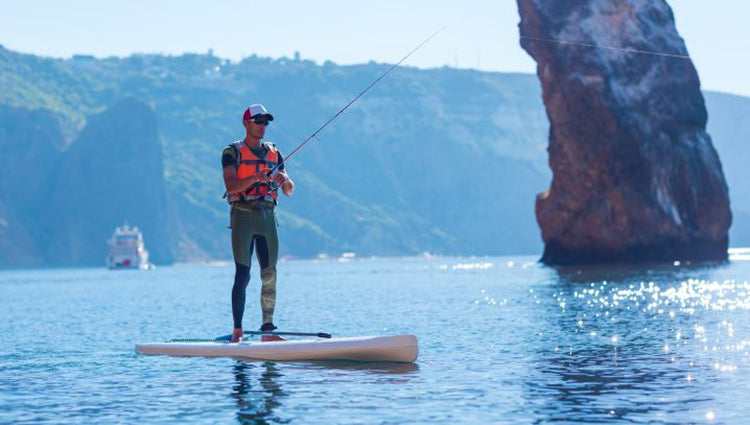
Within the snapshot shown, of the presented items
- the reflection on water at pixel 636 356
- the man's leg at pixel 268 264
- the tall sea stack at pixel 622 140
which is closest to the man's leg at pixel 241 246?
the man's leg at pixel 268 264

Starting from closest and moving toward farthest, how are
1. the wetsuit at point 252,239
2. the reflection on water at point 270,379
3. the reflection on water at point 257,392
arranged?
the reflection on water at point 257,392, the reflection on water at point 270,379, the wetsuit at point 252,239

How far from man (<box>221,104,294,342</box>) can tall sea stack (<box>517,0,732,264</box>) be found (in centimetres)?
6440

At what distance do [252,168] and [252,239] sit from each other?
1185mm

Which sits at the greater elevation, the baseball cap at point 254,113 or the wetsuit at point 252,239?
the baseball cap at point 254,113

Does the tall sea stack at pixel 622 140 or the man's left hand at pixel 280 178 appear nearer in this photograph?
the man's left hand at pixel 280 178

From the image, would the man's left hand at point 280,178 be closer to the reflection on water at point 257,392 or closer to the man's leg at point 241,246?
the man's leg at point 241,246

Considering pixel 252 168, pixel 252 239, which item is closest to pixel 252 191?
pixel 252 168

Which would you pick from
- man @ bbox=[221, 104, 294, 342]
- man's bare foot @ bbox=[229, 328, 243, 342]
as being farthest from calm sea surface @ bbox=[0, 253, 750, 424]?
man @ bbox=[221, 104, 294, 342]

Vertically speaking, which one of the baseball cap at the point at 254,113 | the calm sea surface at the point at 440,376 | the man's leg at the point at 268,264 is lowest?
the calm sea surface at the point at 440,376

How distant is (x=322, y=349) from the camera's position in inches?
765

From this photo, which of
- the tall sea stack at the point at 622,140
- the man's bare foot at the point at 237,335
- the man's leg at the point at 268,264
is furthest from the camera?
the tall sea stack at the point at 622,140

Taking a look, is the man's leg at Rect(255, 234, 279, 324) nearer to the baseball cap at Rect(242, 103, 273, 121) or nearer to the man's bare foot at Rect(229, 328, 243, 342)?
the man's bare foot at Rect(229, 328, 243, 342)

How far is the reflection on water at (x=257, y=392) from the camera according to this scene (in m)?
14.1

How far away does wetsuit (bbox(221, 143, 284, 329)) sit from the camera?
19.5 m
